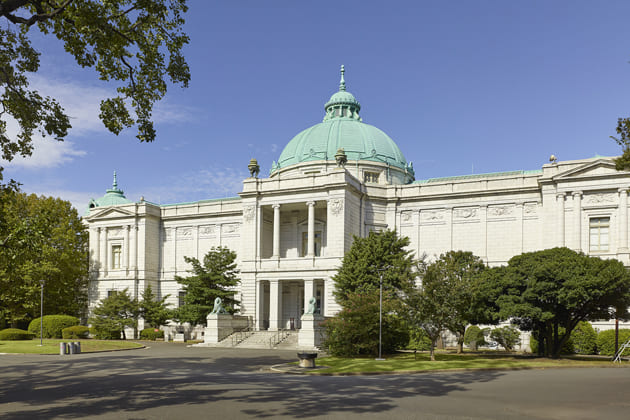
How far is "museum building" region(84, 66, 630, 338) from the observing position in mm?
44625

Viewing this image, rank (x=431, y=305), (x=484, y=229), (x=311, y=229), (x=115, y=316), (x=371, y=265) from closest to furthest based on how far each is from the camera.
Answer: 1. (x=431, y=305)
2. (x=371, y=265)
3. (x=484, y=229)
4. (x=311, y=229)
5. (x=115, y=316)

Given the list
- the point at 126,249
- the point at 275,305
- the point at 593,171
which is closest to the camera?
the point at 593,171

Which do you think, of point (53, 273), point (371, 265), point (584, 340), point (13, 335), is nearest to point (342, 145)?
point (371, 265)

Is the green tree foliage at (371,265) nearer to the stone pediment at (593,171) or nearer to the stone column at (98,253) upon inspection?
the stone pediment at (593,171)

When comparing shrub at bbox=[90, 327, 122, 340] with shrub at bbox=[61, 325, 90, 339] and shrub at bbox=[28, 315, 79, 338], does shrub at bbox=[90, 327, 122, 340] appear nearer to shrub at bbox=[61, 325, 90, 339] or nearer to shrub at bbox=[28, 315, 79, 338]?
shrub at bbox=[61, 325, 90, 339]

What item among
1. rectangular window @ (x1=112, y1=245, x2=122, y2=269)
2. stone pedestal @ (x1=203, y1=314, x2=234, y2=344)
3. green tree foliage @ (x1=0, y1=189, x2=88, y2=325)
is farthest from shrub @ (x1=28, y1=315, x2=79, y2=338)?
stone pedestal @ (x1=203, y1=314, x2=234, y2=344)

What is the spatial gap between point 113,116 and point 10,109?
3.18 m

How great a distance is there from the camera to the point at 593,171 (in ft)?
145

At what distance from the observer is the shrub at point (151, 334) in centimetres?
5228

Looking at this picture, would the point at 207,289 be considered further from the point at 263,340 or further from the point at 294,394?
the point at 294,394

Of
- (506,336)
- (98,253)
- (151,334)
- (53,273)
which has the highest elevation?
(98,253)

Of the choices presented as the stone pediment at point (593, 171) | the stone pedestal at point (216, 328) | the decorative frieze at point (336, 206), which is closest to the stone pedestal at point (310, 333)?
the stone pedestal at point (216, 328)

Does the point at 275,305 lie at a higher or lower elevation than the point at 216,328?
higher

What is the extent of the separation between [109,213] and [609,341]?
50.3 metres
